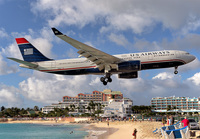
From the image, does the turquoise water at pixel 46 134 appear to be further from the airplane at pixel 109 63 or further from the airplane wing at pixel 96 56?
the airplane wing at pixel 96 56

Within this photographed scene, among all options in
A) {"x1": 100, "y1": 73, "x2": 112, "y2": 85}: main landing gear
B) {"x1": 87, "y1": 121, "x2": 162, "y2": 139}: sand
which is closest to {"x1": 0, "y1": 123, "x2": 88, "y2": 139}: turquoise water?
{"x1": 87, "y1": 121, "x2": 162, "y2": 139}: sand

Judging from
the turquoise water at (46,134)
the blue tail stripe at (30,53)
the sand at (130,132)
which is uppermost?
the blue tail stripe at (30,53)

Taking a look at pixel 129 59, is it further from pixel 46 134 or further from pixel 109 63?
pixel 46 134

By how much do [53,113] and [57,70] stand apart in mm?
159609

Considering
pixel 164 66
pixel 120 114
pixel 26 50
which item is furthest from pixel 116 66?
pixel 120 114

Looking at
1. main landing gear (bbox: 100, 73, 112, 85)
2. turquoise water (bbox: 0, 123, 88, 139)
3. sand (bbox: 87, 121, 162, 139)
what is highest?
main landing gear (bbox: 100, 73, 112, 85)

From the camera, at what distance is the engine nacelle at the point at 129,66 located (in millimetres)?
36125

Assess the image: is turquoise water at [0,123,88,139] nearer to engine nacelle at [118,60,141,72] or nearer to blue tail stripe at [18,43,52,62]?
blue tail stripe at [18,43,52,62]

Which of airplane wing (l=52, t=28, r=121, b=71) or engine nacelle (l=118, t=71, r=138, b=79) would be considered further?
engine nacelle (l=118, t=71, r=138, b=79)

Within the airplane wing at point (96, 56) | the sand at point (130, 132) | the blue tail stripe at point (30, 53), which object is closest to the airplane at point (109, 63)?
the airplane wing at point (96, 56)

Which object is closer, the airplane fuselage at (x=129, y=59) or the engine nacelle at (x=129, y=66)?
the engine nacelle at (x=129, y=66)

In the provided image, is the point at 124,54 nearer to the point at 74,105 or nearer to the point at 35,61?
the point at 35,61

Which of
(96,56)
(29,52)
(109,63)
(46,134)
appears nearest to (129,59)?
(109,63)

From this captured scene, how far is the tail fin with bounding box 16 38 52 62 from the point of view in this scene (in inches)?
1706
